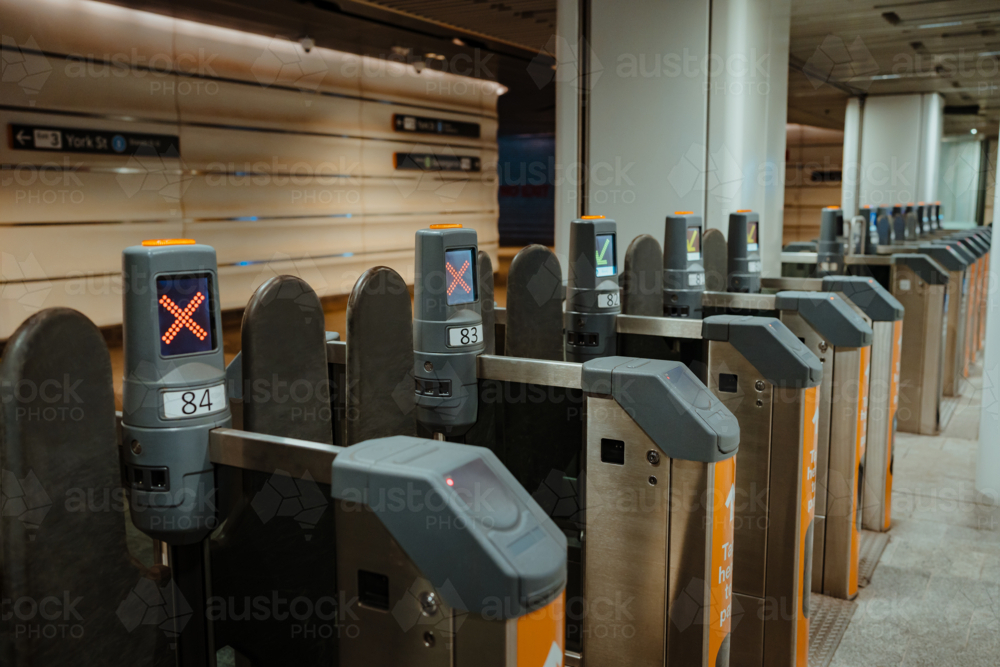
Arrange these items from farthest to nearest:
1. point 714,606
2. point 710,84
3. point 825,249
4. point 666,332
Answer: point 825,249, point 710,84, point 666,332, point 714,606

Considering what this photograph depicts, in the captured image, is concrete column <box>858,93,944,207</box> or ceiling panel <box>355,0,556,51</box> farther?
concrete column <box>858,93,944,207</box>

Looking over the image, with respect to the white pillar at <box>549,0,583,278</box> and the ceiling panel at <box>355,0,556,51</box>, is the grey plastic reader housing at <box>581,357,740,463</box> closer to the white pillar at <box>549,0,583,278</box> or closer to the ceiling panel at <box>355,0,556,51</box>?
the white pillar at <box>549,0,583,278</box>

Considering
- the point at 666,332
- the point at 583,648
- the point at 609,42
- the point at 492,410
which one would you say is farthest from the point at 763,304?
the point at 609,42

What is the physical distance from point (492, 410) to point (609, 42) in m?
2.51

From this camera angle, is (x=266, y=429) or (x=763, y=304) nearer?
(x=266, y=429)

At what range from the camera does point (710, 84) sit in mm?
3826

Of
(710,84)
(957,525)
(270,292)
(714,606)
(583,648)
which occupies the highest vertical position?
(710,84)

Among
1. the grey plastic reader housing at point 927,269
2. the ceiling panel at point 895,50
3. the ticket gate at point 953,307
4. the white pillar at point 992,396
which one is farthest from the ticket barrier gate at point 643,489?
the ceiling panel at point 895,50

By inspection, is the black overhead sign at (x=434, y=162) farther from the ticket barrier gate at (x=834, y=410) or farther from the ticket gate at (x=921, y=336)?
the ticket barrier gate at (x=834, y=410)

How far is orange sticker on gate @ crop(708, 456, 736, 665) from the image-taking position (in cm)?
161

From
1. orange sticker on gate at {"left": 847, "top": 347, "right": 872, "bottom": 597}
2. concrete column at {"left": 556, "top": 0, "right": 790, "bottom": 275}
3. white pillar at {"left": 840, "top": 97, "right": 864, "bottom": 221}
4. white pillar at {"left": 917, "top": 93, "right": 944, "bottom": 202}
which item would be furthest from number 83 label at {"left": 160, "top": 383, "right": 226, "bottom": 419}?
white pillar at {"left": 917, "top": 93, "right": 944, "bottom": 202}

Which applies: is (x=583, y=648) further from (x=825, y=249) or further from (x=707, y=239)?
(x=825, y=249)

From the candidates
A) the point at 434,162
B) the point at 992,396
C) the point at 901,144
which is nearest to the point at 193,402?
the point at 992,396

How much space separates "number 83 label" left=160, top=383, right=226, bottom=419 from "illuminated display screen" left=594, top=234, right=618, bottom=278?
4.46 feet
